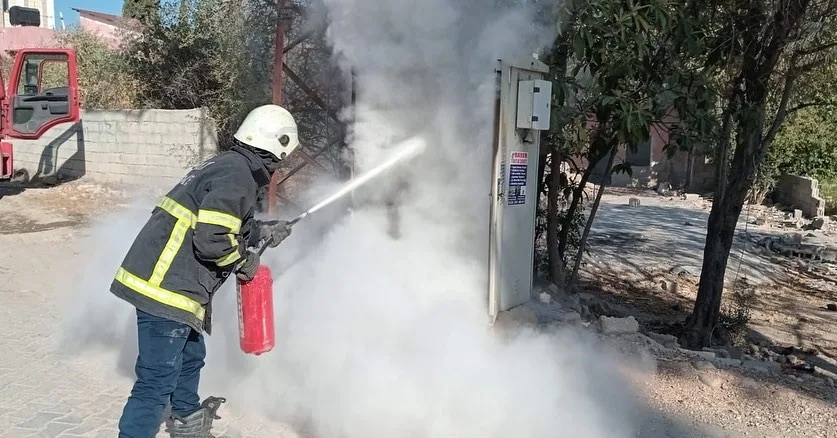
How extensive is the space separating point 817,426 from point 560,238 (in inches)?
128

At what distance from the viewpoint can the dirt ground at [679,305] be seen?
3.73 m

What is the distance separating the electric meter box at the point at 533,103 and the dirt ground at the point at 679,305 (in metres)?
1.54

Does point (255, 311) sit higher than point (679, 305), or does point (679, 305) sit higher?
point (255, 311)

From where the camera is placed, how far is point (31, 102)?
11.8 m

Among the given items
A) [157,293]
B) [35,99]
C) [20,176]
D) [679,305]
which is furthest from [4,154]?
[679,305]

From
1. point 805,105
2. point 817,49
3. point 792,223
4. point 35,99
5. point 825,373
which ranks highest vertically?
point 817,49

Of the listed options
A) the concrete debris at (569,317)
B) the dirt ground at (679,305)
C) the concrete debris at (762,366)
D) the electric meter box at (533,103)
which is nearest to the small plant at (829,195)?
the dirt ground at (679,305)

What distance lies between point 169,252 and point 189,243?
9cm

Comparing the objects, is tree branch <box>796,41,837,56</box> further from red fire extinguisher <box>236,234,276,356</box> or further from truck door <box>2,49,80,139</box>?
truck door <box>2,49,80,139</box>

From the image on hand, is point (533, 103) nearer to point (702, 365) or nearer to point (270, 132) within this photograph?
point (702, 365)

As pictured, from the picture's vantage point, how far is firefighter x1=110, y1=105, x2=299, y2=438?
107 inches

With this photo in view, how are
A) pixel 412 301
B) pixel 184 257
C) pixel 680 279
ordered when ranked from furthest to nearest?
pixel 680 279 → pixel 412 301 → pixel 184 257

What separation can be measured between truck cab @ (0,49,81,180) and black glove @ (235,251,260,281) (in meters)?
9.96

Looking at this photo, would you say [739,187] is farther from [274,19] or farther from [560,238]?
[274,19]
